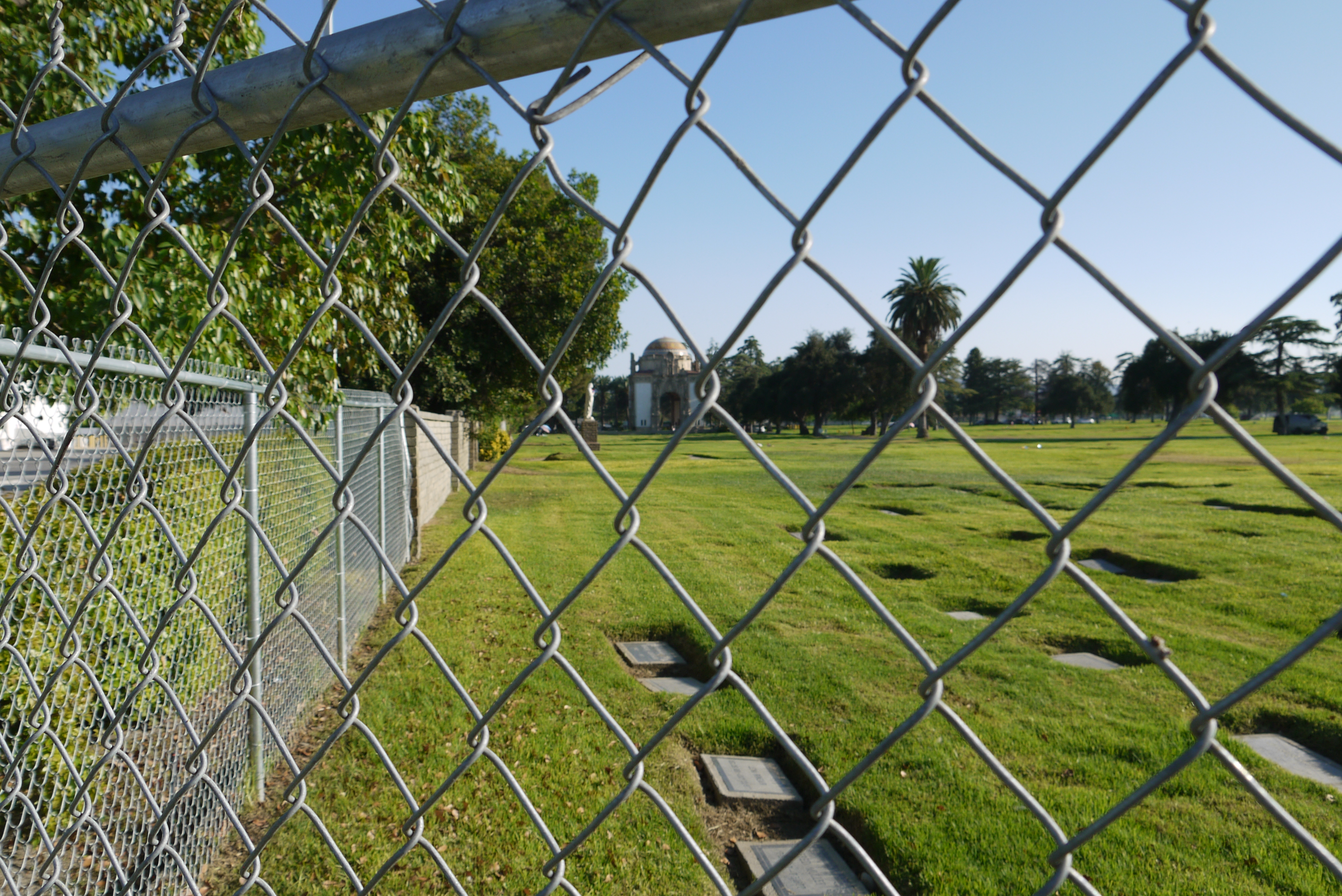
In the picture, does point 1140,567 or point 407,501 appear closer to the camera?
point 1140,567

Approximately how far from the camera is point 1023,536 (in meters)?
10.2

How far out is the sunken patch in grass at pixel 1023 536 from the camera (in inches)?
388

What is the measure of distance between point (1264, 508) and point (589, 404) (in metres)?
14.5

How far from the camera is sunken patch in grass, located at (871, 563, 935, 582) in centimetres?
766

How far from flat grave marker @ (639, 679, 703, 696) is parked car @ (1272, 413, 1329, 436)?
49.4 m

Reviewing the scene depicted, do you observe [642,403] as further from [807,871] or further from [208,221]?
[807,871]

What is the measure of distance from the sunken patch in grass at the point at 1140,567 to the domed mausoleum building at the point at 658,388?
43.8 m

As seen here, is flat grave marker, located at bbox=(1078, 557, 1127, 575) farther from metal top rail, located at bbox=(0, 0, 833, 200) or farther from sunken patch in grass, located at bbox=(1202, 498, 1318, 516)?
→ metal top rail, located at bbox=(0, 0, 833, 200)

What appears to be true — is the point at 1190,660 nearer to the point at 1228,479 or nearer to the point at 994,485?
the point at 994,485

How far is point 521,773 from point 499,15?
3425 millimetres

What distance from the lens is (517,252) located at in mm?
14641

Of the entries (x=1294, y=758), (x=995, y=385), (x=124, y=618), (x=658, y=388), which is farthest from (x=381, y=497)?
(x=995, y=385)

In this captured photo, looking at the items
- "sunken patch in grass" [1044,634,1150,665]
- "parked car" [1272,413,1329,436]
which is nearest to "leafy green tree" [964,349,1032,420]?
"parked car" [1272,413,1329,436]

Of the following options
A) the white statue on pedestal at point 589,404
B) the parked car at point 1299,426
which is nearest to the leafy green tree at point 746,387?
the parked car at point 1299,426
